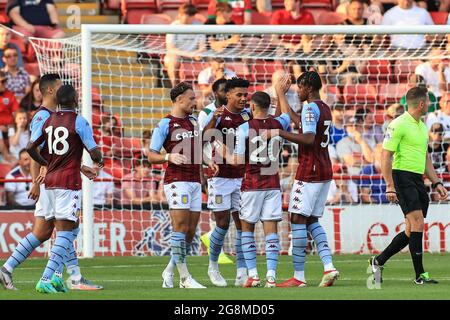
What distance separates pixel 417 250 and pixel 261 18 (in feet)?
37.4

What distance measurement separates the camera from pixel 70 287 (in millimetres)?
12445

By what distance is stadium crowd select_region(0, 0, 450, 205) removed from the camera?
19297mm

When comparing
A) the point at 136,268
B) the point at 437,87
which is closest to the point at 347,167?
the point at 437,87

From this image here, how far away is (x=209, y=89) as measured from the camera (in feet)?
65.8

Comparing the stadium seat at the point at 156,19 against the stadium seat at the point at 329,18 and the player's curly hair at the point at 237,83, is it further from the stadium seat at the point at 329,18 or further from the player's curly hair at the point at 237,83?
the player's curly hair at the point at 237,83

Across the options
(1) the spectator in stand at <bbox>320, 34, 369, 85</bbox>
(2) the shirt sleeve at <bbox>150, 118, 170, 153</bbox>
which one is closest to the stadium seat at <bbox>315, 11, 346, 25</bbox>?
(1) the spectator in stand at <bbox>320, 34, 369, 85</bbox>

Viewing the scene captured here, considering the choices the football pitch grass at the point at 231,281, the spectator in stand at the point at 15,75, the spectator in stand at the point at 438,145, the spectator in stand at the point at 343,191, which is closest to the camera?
the football pitch grass at the point at 231,281

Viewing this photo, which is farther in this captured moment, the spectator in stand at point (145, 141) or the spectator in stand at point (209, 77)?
the spectator in stand at point (209, 77)

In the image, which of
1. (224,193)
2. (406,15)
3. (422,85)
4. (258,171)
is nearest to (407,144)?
(258,171)

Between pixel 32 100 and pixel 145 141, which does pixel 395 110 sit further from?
pixel 32 100

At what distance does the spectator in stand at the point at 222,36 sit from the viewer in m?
20.1

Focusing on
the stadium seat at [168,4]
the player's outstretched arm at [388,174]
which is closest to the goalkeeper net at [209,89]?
the stadium seat at [168,4]

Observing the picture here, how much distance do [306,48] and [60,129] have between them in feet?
29.8

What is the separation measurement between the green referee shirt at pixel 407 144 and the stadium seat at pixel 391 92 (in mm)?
7681
